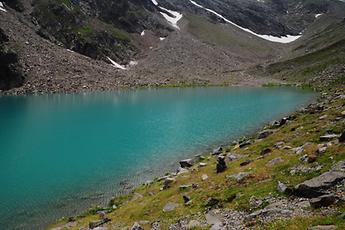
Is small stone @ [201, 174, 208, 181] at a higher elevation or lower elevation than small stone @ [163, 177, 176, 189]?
higher

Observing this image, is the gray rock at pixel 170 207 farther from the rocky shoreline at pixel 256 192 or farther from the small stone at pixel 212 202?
the small stone at pixel 212 202

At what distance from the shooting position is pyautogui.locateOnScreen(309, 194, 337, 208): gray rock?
19844mm

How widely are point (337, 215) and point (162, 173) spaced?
99.1 ft

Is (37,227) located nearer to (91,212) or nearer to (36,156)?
(91,212)

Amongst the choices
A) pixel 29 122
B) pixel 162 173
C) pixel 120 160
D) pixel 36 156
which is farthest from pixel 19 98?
pixel 162 173

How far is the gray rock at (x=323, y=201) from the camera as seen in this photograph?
19.8m

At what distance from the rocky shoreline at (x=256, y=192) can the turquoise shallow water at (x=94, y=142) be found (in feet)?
18.3

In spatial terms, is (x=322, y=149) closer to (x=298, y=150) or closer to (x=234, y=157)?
(x=298, y=150)

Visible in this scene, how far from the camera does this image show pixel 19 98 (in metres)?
136

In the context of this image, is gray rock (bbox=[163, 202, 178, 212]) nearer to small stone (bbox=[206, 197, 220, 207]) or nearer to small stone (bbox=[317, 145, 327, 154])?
small stone (bbox=[206, 197, 220, 207])

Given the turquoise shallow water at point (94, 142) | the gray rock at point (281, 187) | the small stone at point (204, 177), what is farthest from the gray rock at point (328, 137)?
the turquoise shallow water at point (94, 142)

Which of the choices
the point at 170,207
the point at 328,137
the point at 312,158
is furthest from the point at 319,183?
the point at 170,207

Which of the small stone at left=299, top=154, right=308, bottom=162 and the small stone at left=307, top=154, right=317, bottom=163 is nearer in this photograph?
the small stone at left=307, top=154, right=317, bottom=163

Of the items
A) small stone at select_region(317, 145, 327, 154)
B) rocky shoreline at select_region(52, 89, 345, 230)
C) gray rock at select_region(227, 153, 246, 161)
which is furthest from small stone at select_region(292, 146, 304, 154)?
gray rock at select_region(227, 153, 246, 161)
